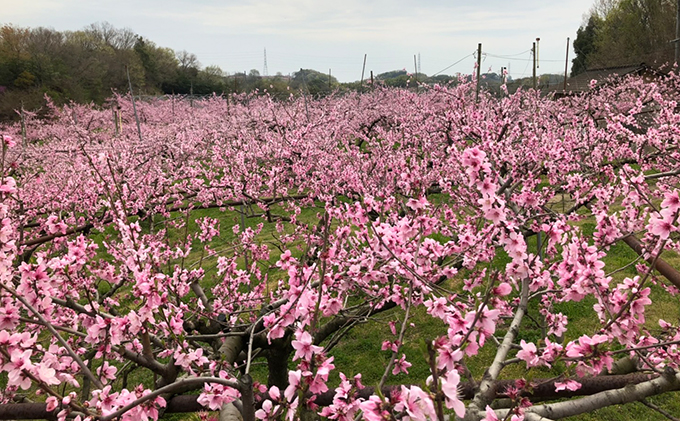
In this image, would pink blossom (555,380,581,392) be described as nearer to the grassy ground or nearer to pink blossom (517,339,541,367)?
pink blossom (517,339,541,367)

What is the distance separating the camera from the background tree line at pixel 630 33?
2858 centimetres

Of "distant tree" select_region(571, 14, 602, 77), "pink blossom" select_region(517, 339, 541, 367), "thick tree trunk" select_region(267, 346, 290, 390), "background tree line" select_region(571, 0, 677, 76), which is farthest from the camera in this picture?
"distant tree" select_region(571, 14, 602, 77)

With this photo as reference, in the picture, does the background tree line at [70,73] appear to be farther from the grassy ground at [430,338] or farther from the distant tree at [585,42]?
the distant tree at [585,42]

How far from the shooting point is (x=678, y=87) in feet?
47.6

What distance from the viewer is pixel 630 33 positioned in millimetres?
32656

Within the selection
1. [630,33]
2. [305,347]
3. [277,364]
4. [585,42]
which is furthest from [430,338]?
[585,42]

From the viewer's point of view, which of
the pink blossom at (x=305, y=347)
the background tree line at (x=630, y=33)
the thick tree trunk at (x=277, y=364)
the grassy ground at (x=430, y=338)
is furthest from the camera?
the background tree line at (x=630, y=33)

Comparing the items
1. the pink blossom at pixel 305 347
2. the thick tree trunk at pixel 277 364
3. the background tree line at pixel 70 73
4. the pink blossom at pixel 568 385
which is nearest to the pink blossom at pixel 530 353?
the pink blossom at pixel 568 385

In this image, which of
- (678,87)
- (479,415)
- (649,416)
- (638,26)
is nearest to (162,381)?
(479,415)

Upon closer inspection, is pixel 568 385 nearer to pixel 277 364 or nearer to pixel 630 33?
pixel 277 364

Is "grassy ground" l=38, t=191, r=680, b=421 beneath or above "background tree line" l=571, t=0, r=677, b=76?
beneath

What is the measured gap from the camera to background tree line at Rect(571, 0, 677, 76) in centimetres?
2858

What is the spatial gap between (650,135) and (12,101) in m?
33.3

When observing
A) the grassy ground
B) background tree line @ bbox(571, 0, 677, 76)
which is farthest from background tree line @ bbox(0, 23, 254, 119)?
background tree line @ bbox(571, 0, 677, 76)
